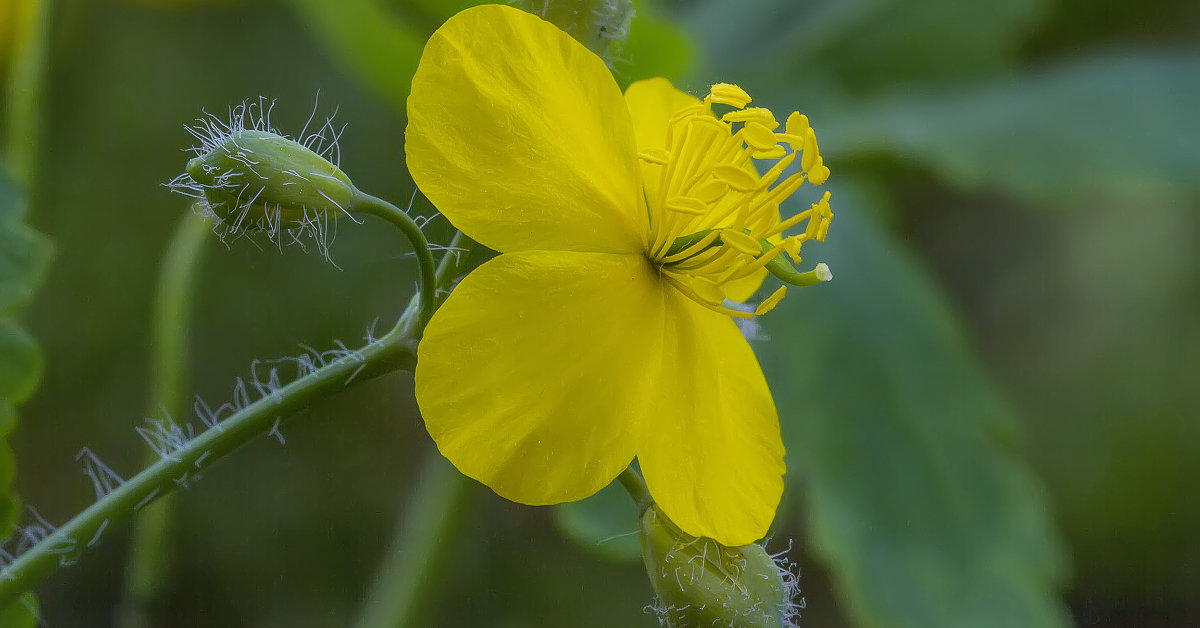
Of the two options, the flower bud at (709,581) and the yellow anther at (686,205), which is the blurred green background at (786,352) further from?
the yellow anther at (686,205)

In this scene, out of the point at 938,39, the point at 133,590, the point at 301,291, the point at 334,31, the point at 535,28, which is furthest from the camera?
the point at 938,39

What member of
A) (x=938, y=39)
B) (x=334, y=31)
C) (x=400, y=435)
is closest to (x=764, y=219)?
(x=334, y=31)

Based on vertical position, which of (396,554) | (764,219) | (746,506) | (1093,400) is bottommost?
(1093,400)

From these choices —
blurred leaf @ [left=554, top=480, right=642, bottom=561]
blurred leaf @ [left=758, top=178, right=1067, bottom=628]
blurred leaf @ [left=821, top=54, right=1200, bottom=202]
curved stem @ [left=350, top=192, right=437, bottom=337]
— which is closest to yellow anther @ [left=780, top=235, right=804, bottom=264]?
curved stem @ [left=350, top=192, right=437, bottom=337]

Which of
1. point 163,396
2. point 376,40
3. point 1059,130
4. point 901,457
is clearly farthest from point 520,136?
point 1059,130

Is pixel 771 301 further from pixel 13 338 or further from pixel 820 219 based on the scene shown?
pixel 13 338

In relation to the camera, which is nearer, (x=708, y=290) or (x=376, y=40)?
(x=708, y=290)

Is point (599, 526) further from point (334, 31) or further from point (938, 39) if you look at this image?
point (938, 39)
